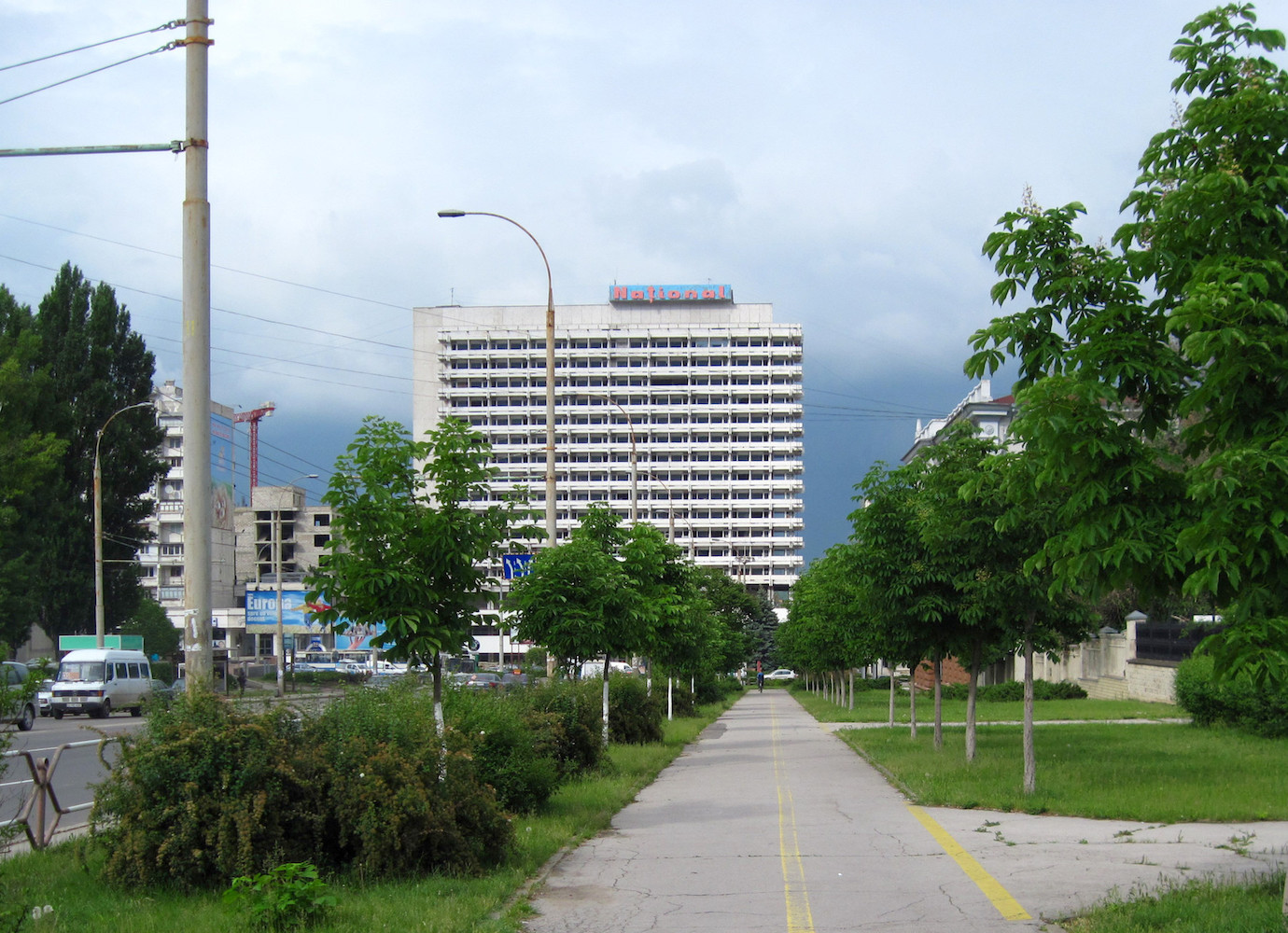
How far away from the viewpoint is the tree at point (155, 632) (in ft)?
274

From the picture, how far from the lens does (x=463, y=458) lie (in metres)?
12.7

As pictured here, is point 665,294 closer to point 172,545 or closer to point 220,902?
point 172,545

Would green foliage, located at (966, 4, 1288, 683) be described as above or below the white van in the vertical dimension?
above

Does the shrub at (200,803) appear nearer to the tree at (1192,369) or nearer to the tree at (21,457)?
the tree at (1192,369)

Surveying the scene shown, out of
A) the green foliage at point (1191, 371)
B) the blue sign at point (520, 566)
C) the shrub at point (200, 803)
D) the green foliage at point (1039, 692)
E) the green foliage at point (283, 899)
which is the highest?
the green foliage at point (1191, 371)

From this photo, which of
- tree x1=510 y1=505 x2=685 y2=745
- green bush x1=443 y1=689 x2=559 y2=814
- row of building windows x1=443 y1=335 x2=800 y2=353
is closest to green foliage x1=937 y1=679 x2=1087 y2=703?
tree x1=510 y1=505 x2=685 y2=745

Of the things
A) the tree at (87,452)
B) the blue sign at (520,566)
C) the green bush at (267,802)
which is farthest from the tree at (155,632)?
the green bush at (267,802)

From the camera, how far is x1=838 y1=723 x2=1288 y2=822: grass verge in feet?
47.3

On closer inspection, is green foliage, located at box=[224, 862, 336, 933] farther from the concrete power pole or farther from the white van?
the white van

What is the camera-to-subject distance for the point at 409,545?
39.7ft

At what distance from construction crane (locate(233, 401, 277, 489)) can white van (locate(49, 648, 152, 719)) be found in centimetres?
9251

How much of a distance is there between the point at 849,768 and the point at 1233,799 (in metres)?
7.86

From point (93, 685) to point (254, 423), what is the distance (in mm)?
102343

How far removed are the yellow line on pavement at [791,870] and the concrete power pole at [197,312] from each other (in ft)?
16.3
